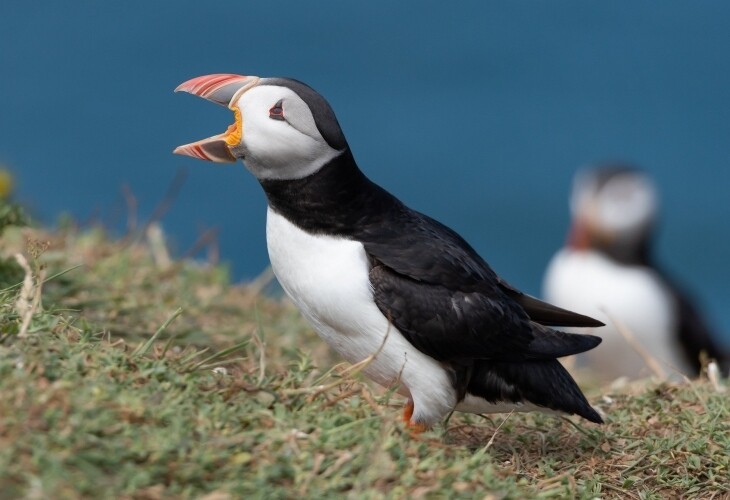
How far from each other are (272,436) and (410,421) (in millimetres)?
749

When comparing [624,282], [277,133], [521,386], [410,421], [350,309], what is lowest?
[624,282]

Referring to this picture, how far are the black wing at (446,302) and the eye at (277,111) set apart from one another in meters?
0.45

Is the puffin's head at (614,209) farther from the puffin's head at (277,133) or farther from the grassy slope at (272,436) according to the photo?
Result: the puffin's head at (277,133)

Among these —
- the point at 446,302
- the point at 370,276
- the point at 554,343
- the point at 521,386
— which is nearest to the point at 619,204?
the point at 554,343

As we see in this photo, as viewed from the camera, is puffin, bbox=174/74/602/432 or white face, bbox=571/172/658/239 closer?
puffin, bbox=174/74/602/432

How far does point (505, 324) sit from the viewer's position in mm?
3777

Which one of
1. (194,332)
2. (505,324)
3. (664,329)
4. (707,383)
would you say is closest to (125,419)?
(505,324)

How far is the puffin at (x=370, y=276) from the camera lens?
3.61 meters

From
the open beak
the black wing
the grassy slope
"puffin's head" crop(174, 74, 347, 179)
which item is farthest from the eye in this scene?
the grassy slope

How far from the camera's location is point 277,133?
3.59 meters

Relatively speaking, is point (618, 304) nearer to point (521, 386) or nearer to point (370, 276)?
point (521, 386)

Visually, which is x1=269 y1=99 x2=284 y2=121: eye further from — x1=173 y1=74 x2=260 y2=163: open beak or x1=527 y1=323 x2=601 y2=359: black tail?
x1=527 y1=323 x2=601 y2=359: black tail

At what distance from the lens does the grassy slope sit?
2715mm

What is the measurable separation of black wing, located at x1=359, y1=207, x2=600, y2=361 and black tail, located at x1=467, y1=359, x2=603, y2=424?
0.14 feet
